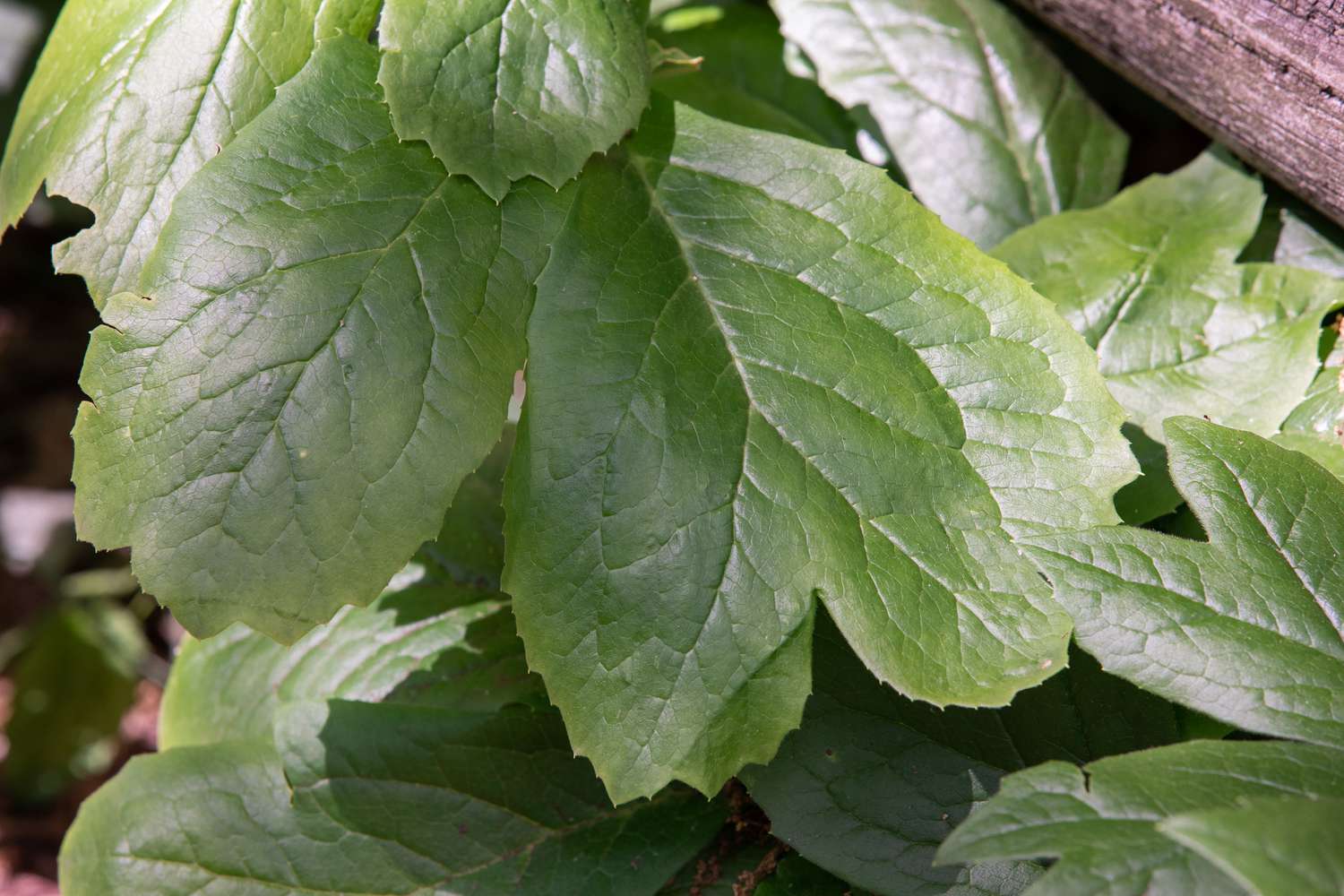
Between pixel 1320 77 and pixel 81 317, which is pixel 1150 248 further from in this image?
pixel 81 317

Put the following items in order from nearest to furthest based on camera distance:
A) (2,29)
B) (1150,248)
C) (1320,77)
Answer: (1320,77), (1150,248), (2,29)

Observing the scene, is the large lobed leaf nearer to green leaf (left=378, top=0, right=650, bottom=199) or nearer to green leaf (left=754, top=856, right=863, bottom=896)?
green leaf (left=754, top=856, right=863, bottom=896)

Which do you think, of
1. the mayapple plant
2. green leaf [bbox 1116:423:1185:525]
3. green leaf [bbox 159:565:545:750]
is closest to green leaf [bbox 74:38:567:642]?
the mayapple plant

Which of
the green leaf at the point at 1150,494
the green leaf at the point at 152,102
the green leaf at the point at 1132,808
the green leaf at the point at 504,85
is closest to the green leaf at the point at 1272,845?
the green leaf at the point at 1132,808

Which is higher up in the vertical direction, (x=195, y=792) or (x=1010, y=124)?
(x=1010, y=124)

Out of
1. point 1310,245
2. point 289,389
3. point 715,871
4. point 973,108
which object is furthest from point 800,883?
point 973,108

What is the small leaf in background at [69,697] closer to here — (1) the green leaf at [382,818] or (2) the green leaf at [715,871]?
(1) the green leaf at [382,818]

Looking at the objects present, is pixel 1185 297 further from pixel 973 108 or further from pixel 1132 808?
pixel 1132 808

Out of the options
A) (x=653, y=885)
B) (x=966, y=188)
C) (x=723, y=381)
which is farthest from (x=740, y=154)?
(x=653, y=885)
